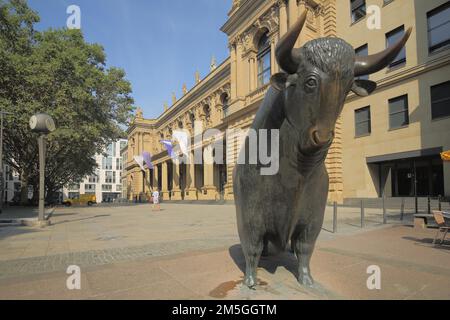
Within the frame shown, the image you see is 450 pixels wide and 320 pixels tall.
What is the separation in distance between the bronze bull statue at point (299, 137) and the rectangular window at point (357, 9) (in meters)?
24.1

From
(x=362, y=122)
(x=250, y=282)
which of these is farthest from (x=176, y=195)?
(x=250, y=282)

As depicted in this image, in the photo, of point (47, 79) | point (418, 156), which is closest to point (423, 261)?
point (418, 156)

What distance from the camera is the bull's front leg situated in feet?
10.2

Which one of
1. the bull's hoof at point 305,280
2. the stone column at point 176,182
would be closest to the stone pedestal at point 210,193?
the stone column at point 176,182

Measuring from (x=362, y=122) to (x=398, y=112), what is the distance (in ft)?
8.76

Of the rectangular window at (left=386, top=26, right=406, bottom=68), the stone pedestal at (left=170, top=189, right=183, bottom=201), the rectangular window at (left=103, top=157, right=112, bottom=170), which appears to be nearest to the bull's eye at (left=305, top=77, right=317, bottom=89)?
the rectangular window at (left=386, top=26, right=406, bottom=68)

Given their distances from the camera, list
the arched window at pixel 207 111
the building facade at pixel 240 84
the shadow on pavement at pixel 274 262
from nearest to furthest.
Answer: the shadow on pavement at pixel 274 262 → the building facade at pixel 240 84 → the arched window at pixel 207 111

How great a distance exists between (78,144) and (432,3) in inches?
1084

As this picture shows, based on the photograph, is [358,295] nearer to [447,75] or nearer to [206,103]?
[447,75]

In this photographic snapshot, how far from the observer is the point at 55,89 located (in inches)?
896

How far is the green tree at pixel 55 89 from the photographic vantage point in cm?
2131

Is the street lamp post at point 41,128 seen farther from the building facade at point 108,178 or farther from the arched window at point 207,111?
the building facade at point 108,178

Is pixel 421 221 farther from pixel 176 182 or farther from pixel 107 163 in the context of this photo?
pixel 107 163

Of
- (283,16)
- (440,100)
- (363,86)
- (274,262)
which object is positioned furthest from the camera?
(283,16)
